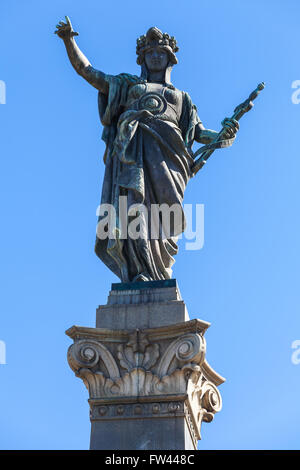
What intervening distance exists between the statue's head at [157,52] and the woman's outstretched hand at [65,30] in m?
1.36

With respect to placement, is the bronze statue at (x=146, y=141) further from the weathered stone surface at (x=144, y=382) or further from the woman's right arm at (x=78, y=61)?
the weathered stone surface at (x=144, y=382)

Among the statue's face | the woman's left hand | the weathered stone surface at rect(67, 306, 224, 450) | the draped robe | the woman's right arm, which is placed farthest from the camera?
the statue's face

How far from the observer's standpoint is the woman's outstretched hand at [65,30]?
19484 millimetres

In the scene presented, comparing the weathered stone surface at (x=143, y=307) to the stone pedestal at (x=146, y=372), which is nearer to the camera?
the stone pedestal at (x=146, y=372)

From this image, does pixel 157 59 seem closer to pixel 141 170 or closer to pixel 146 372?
pixel 141 170

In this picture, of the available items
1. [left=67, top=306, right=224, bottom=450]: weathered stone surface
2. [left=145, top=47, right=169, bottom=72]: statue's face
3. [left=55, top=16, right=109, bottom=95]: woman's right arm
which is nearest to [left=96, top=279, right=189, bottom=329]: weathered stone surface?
[left=67, top=306, right=224, bottom=450]: weathered stone surface

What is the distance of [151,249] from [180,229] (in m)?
0.74

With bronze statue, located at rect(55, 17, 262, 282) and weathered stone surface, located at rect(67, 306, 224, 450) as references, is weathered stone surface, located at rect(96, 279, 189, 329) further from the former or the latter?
bronze statue, located at rect(55, 17, 262, 282)

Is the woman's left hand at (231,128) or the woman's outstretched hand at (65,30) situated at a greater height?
the woman's outstretched hand at (65,30)

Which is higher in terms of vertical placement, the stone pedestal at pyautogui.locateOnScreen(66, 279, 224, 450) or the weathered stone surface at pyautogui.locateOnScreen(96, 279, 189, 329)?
the weathered stone surface at pyautogui.locateOnScreen(96, 279, 189, 329)

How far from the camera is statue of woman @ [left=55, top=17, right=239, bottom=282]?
59.2 ft

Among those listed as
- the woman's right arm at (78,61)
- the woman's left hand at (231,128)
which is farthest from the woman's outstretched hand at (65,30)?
the woman's left hand at (231,128)
